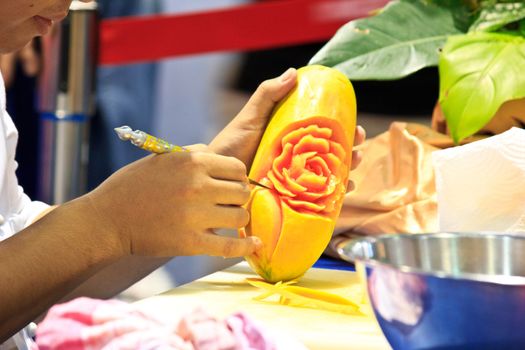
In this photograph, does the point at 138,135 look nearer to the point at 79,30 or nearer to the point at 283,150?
the point at 283,150

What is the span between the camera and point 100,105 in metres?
2.56

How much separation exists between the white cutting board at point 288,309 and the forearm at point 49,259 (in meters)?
0.09

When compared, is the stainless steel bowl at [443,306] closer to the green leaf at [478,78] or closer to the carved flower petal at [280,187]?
the carved flower petal at [280,187]

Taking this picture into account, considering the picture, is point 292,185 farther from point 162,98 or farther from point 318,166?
point 162,98

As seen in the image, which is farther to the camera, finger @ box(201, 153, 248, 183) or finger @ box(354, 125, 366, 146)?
finger @ box(354, 125, 366, 146)

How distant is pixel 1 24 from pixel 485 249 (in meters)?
0.70

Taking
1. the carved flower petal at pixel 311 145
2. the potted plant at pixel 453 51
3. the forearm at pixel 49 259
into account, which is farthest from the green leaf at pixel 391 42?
the forearm at pixel 49 259

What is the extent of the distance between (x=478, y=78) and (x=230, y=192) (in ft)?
1.60

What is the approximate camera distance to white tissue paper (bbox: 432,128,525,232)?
110 cm

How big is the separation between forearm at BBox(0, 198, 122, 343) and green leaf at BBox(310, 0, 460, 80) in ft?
1.89

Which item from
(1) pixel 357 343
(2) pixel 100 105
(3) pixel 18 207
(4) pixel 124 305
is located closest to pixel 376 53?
(3) pixel 18 207

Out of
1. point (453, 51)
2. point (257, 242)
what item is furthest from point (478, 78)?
point (257, 242)

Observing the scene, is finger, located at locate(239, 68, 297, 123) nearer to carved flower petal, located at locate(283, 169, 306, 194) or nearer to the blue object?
carved flower petal, located at locate(283, 169, 306, 194)

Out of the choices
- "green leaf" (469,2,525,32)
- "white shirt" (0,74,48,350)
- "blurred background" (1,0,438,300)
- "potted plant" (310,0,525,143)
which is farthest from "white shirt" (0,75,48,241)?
"blurred background" (1,0,438,300)
